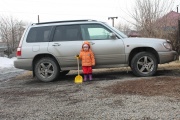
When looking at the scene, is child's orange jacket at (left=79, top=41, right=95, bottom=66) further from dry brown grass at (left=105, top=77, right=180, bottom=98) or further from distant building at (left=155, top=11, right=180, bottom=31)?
distant building at (left=155, top=11, right=180, bottom=31)

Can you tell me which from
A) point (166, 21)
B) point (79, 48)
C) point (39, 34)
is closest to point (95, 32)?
point (79, 48)

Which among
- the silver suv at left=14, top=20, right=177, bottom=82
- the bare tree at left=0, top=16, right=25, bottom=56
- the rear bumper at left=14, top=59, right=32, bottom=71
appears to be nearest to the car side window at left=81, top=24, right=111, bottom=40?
the silver suv at left=14, top=20, right=177, bottom=82

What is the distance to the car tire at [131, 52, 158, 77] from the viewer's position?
8281mm

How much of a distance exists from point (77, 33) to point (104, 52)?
3.35 feet

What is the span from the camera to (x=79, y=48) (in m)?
8.42

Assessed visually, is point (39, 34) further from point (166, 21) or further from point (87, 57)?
point (166, 21)

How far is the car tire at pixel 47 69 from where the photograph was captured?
858 cm

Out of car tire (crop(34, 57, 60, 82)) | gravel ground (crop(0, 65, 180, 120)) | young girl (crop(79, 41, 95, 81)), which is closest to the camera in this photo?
gravel ground (crop(0, 65, 180, 120))

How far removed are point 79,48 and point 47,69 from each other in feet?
3.84

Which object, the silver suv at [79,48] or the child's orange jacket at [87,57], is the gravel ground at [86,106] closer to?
the child's orange jacket at [87,57]

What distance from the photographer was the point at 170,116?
14.3 ft

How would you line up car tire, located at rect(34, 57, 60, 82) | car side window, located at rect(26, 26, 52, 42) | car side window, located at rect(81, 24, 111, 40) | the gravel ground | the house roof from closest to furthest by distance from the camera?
the gravel ground, car side window, located at rect(81, 24, 111, 40), car tire, located at rect(34, 57, 60, 82), car side window, located at rect(26, 26, 52, 42), the house roof

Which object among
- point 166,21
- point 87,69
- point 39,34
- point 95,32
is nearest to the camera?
point 87,69

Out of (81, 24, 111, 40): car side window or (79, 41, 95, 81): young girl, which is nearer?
(79, 41, 95, 81): young girl
